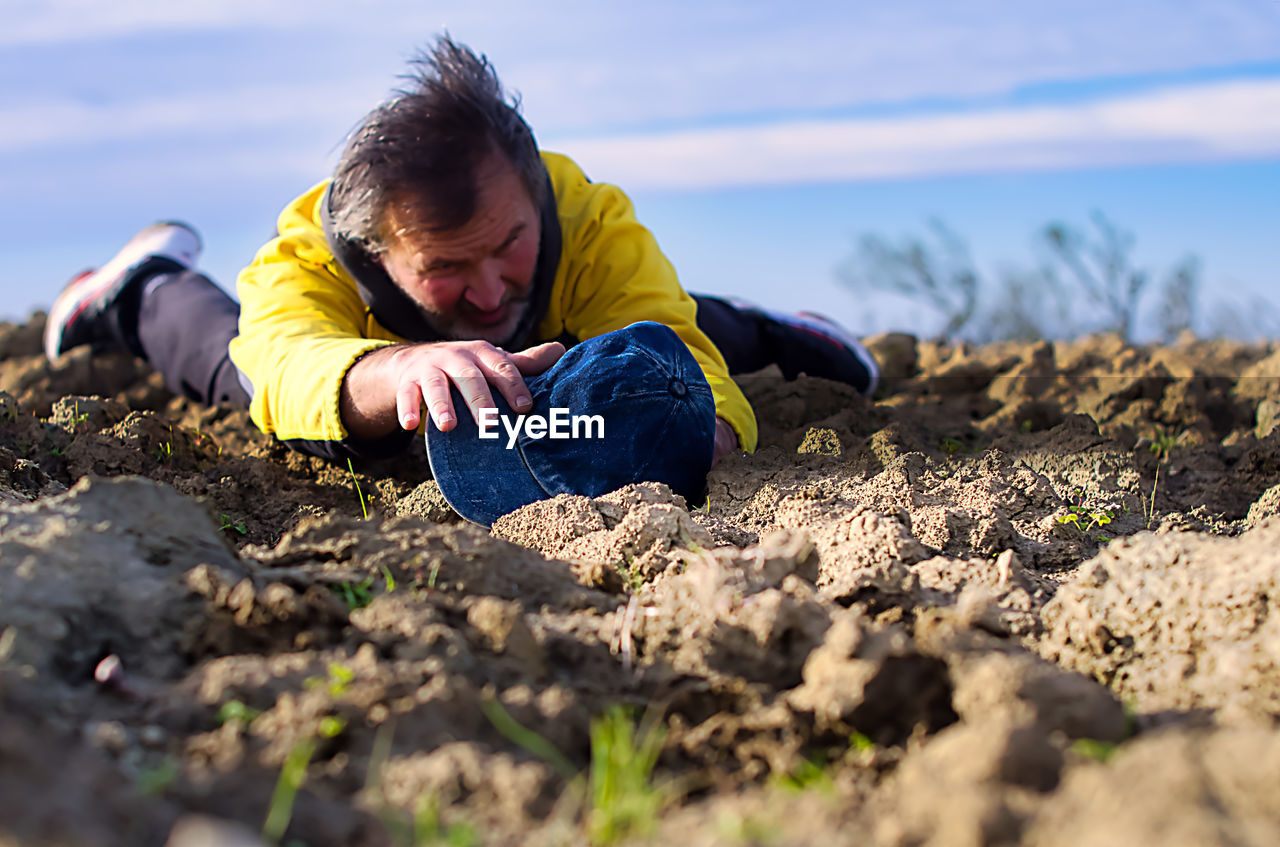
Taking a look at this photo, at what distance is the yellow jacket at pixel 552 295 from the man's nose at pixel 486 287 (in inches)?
14.2

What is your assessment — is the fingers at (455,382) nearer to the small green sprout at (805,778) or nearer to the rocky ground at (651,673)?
the rocky ground at (651,673)

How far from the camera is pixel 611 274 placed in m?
3.70

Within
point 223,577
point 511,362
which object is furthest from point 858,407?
point 223,577

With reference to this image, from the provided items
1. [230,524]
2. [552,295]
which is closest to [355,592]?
[230,524]

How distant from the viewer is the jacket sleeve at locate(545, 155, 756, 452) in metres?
3.58

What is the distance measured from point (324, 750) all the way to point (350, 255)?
7.52 feet

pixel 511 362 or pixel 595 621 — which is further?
pixel 511 362

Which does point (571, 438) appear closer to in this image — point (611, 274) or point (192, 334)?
point (611, 274)

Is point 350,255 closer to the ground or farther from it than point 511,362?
farther from it

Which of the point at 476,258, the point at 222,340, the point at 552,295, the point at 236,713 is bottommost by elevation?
the point at 236,713

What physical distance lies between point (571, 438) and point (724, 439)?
642 mm

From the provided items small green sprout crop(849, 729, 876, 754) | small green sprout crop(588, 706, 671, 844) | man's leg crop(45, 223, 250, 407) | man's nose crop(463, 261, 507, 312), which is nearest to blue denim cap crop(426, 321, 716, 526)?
man's nose crop(463, 261, 507, 312)

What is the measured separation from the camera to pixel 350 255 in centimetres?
336

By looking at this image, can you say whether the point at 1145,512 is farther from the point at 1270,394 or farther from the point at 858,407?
the point at 1270,394
